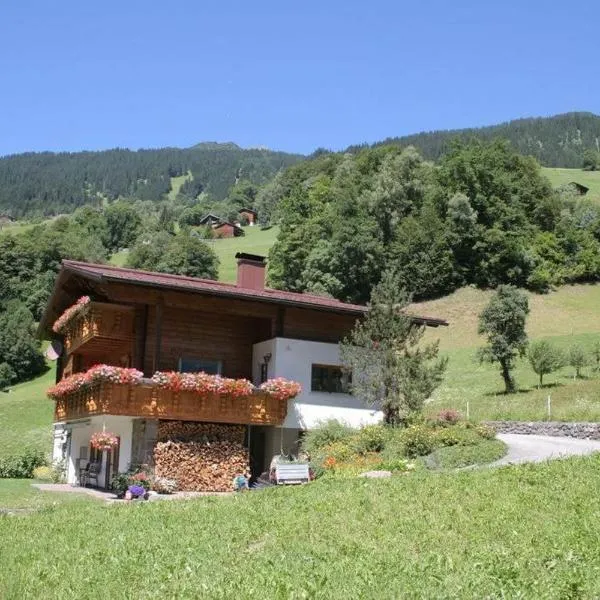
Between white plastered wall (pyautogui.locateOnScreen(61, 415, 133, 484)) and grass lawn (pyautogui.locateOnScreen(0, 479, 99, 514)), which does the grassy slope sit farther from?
grass lawn (pyautogui.locateOnScreen(0, 479, 99, 514))

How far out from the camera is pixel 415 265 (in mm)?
73750

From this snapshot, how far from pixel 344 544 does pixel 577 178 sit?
118 meters

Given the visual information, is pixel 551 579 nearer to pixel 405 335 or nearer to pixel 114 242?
pixel 405 335

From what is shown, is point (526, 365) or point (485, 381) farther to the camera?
point (526, 365)

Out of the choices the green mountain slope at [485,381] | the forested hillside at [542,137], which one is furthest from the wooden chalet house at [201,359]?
the forested hillside at [542,137]

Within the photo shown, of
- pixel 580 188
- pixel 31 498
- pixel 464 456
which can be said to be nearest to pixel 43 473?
pixel 31 498

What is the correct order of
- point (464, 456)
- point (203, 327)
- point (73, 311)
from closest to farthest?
point (464, 456), point (203, 327), point (73, 311)

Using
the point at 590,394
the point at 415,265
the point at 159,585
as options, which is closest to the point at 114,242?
the point at 415,265

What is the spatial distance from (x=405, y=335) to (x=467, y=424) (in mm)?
3689

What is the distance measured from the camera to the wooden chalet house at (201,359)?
21594 millimetres

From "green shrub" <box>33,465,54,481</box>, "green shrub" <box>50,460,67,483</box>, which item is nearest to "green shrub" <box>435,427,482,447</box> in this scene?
"green shrub" <box>50,460,67,483</box>

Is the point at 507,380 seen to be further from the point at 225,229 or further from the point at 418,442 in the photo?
the point at 225,229

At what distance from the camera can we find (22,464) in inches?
1163

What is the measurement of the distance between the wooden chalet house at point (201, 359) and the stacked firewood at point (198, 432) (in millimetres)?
123
